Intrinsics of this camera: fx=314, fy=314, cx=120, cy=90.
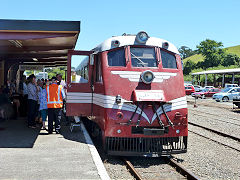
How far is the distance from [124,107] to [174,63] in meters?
2.05

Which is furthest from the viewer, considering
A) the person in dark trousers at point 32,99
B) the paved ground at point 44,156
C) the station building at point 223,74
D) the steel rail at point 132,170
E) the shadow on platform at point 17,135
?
the station building at point 223,74

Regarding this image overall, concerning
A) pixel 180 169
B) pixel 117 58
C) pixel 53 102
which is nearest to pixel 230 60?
pixel 53 102

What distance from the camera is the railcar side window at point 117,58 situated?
26.7ft

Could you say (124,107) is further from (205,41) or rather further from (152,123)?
(205,41)

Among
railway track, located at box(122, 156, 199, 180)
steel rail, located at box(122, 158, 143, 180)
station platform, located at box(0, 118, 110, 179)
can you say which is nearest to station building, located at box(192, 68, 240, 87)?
railway track, located at box(122, 156, 199, 180)

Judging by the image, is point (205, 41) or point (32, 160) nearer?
point (32, 160)

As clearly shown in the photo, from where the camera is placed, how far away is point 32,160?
6609 mm

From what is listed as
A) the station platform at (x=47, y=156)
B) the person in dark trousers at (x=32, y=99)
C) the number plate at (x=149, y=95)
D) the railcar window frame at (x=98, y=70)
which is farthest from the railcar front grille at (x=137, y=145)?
the person in dark trousers at (x=32, y=99)

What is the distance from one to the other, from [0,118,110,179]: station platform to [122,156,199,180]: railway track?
80 cm

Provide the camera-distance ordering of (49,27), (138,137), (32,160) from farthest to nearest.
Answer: (49,27) < (138,137) < (32,160)

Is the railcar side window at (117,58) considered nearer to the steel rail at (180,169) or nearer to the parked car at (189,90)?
the steel rail at (180,169)

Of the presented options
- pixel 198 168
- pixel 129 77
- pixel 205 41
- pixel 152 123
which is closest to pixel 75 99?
pixel 129 77

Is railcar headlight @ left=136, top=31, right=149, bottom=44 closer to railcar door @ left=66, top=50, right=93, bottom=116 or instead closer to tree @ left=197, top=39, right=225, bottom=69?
railcar door @ left=66, top=50, right=93, bottom=116

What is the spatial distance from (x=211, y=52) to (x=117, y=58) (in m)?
94.4
